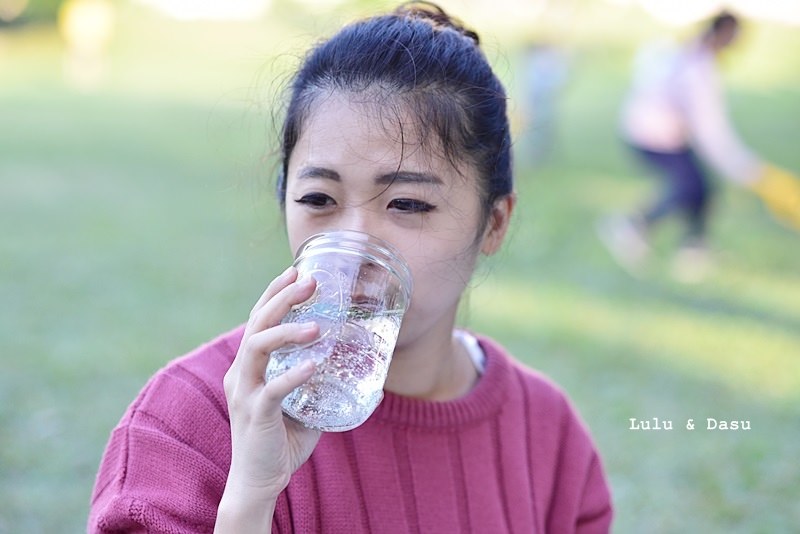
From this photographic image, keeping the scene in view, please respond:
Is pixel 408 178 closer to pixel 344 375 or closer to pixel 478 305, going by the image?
pixel 344 375

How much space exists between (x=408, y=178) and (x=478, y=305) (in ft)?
12.8

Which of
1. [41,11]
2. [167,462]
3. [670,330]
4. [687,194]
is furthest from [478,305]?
[41,11]

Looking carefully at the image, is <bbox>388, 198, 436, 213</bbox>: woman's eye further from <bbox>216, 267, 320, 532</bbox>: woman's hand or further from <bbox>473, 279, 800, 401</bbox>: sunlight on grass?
<bbox>473, 279, 800, 401</bbox>: sunlight on grass

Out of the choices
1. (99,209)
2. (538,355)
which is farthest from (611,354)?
(99,209)

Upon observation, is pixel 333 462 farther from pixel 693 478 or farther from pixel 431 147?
pixel 693 478

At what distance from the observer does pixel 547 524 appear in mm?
2018

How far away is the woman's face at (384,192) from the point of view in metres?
1.64

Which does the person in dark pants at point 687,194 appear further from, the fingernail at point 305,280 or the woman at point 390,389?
the fingernail at point 305,280

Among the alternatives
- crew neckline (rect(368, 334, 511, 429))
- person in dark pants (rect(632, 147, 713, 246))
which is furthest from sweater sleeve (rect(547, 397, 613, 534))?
person in dark pants (rect(632, 147, 713, 246))

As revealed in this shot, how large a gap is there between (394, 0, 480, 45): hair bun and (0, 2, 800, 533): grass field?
0.24m

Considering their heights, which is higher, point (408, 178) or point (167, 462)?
point (408, 178)

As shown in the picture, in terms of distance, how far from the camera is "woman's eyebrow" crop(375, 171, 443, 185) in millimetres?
1646

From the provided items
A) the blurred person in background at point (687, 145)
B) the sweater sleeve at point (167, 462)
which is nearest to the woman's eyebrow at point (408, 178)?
the sweater sleeve at point (167, 462)

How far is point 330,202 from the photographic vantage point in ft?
5.41
